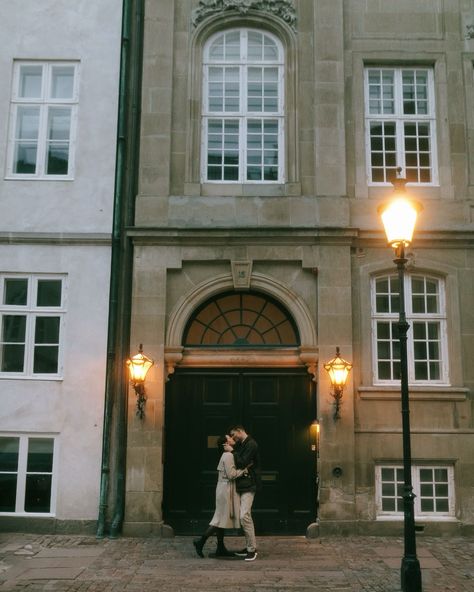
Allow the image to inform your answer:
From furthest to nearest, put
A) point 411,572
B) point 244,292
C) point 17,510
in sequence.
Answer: point 244,292
point 17,510
point 411,572

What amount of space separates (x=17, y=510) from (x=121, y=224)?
5.92m

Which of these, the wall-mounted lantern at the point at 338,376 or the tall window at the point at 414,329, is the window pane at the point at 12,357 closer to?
the wall-mounted lantern at the point at 338,376

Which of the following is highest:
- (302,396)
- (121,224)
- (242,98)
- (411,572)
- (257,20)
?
(257,20)

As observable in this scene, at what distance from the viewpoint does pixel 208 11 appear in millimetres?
14719

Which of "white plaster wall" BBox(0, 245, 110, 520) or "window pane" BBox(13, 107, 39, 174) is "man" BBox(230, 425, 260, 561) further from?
"window pane" BBox(13, 107, 39, 174)

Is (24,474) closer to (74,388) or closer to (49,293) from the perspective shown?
(74,388)

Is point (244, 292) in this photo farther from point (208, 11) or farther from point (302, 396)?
point (208, 11)

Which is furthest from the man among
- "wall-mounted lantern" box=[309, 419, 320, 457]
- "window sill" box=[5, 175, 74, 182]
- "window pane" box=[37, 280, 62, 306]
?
"window sill" box=[5, 175, 74, 182]

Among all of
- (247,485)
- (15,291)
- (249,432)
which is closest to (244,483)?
(247,485)

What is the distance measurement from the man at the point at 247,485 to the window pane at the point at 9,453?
4693 millimetres

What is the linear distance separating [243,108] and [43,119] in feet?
13.9

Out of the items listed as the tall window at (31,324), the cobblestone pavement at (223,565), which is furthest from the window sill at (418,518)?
the tall window at (31,324)

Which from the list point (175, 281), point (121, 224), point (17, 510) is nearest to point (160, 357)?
point (175, 281)

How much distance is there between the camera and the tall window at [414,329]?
13.6m
